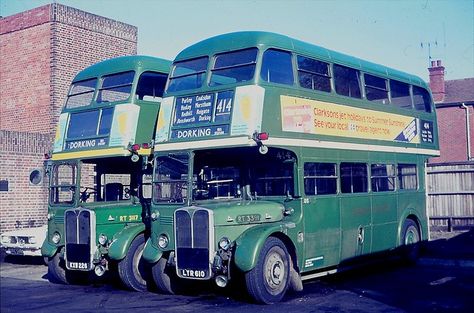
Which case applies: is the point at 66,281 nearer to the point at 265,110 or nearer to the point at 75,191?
the point at 75,191

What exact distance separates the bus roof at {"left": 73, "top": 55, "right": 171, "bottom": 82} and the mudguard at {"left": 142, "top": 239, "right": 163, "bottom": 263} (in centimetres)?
373

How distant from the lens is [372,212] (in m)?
12.2

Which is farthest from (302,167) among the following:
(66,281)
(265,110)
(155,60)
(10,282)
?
(10,282)

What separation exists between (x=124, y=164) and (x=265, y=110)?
4.17 meters

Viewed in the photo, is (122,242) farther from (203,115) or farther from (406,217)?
(406,217)

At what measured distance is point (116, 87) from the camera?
39.3 feet

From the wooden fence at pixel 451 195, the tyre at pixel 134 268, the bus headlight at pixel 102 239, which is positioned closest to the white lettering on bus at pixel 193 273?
the tyre at pixel 134 268

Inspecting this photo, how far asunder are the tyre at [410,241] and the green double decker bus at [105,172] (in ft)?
18.5

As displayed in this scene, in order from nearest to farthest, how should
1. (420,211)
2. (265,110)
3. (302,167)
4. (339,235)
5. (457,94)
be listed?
(265,110), (302,167), (339,235), (420,211), (457,94)

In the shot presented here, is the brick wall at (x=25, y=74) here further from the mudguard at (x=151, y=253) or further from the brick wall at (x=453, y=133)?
the brick wall at (x=453, y=133)

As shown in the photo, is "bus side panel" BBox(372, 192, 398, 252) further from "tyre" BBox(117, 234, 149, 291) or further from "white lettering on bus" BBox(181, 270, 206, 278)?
"tyre" BBox(117, 234, 149, 291)

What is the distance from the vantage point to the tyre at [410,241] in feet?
44.2

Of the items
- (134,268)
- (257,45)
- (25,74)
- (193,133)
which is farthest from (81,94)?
(25,74)

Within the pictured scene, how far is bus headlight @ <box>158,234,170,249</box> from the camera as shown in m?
9.96
